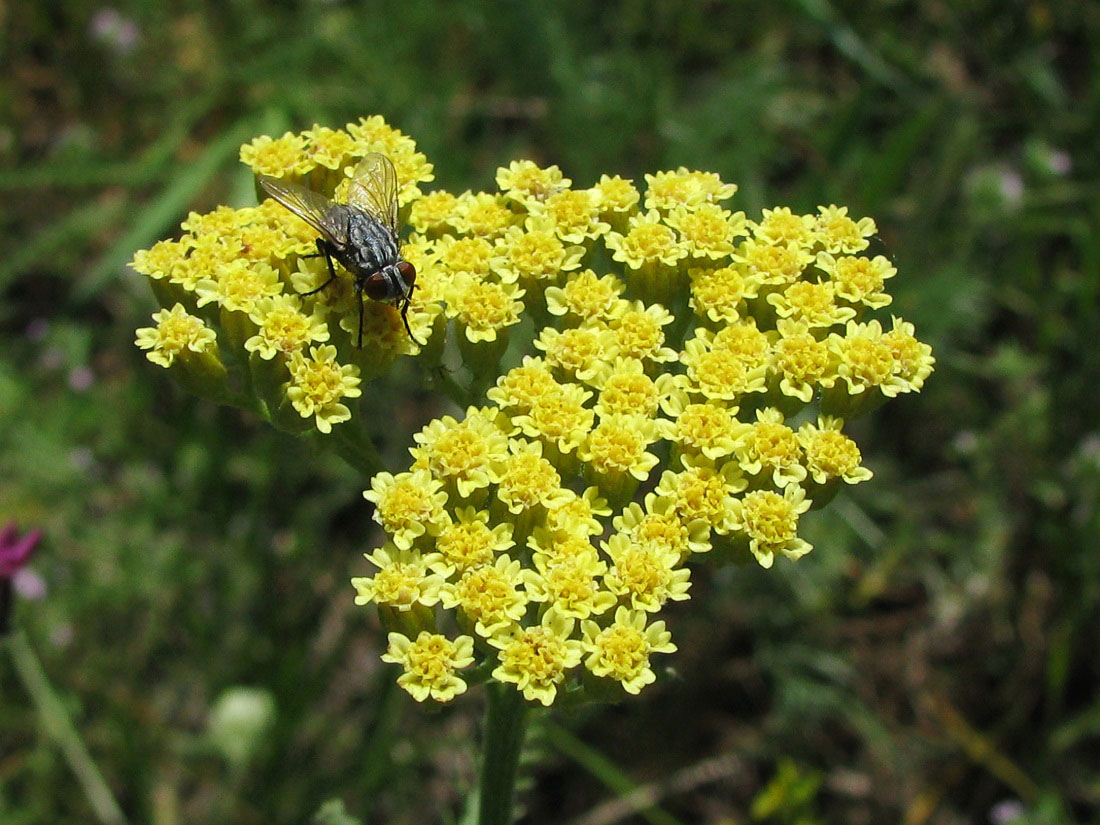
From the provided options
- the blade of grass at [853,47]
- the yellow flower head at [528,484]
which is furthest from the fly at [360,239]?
the blade of grass at [853,47]

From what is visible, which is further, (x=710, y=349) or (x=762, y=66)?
(x=762, y=66)

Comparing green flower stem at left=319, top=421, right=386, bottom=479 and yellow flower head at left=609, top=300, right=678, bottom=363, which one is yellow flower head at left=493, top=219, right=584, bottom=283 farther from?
green flower stem at left=319, top=421, right=386, bottom=479

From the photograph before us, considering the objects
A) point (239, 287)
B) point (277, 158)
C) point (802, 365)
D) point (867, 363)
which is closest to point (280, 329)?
point (239, 287)

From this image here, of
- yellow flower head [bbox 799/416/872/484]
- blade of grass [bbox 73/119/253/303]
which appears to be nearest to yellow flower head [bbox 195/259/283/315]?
yellow flower head [bbox 799/416/872/484]

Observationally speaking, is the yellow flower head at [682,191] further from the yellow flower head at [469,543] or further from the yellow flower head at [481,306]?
the yellow flower head at [469,543]

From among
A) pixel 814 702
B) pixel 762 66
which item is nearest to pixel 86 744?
pixel 814 702

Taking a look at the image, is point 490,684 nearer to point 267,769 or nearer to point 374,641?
point 267,769

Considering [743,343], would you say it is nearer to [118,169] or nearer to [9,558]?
[9,558]
